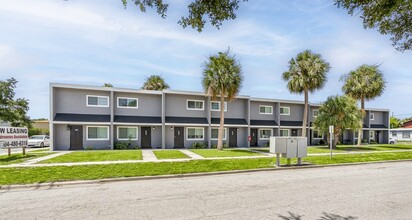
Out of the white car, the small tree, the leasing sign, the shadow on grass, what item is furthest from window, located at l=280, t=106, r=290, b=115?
the small tree

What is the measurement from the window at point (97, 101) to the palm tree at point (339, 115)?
21.3 meters

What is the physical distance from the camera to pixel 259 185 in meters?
9.64

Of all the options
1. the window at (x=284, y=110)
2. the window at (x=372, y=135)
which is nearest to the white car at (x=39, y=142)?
the window at (x=284, y=110)

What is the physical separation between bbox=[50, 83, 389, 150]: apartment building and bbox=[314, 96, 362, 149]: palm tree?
4735mm

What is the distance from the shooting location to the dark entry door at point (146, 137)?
85.5 feet

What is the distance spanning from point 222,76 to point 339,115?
13488 mm

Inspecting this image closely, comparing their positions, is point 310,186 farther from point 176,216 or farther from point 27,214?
point 27,214

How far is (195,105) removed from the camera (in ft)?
91.7

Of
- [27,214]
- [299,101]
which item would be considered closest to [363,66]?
[299,101]

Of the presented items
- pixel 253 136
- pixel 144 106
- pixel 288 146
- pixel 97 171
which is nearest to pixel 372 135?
pixel 253 136

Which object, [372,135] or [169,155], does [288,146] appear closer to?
[169,155]

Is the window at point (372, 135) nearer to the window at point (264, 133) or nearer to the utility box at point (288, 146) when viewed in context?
the window at point (264, 133)

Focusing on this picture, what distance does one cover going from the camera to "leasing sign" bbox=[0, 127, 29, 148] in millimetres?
16562

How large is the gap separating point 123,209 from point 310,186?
6427 millimetres
